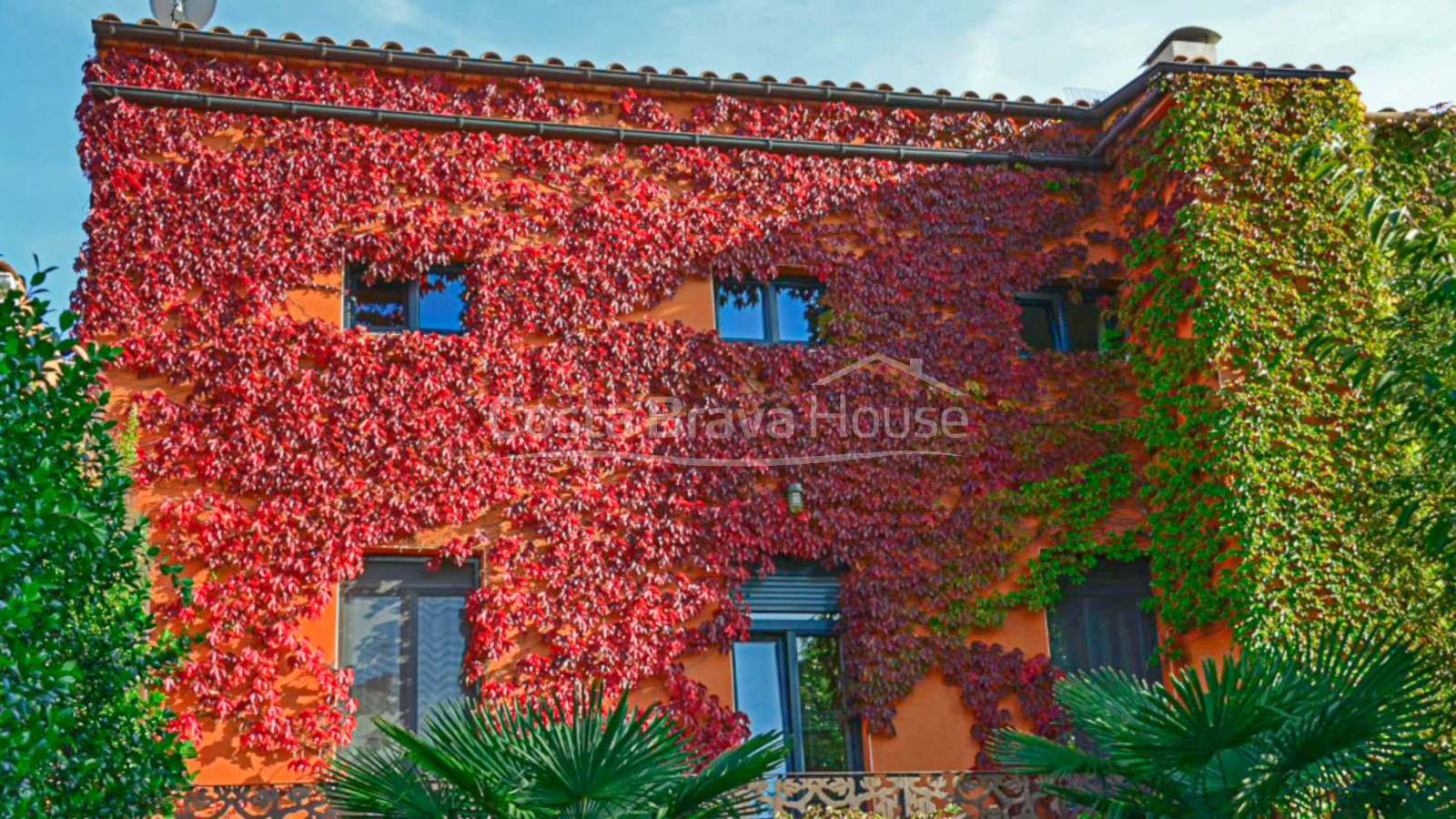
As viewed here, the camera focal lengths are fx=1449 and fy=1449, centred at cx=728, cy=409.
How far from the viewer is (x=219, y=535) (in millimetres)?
11023

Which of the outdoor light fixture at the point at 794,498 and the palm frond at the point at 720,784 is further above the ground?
the outdoor light fixture at the point at 794,498

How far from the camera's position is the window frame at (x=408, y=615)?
11102 millimetres

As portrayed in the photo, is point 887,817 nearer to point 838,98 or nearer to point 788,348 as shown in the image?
point 788,348

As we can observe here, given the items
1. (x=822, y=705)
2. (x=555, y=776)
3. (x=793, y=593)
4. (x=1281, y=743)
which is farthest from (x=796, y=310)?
(x=555, y=776)

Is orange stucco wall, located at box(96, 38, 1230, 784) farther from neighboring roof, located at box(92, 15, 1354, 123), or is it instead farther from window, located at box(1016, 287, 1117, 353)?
window, located at box(1016, 287, 1117, 353)

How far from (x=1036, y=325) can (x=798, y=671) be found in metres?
4.07

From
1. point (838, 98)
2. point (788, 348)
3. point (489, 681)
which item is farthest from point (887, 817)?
point (838, 98)

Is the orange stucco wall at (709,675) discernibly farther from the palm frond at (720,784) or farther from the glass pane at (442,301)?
the palm frond at (720,784)

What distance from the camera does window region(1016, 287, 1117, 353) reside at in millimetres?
13461

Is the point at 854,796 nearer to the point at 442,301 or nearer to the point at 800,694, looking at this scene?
the point at 800,694

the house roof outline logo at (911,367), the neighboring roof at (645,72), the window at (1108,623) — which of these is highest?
the neighboring roof at (645,72)

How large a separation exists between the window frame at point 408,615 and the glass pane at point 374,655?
16 millimetres

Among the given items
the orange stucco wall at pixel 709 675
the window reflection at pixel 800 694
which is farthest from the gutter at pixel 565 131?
the window reflection at pixel 800 694

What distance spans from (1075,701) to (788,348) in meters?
4.94
